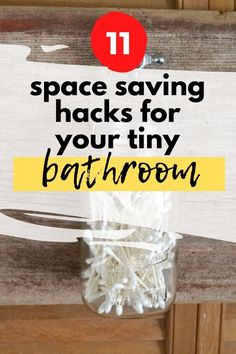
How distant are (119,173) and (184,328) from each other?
204 millimetres

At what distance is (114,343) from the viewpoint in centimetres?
57

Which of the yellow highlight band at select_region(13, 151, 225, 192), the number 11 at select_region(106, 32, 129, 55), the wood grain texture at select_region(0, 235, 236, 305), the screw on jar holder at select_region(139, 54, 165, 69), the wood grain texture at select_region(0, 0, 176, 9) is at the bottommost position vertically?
the wood grain texture at select_region(0, 235, 236, 305)

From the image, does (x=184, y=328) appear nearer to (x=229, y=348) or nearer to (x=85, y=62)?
(x=229, y=348)

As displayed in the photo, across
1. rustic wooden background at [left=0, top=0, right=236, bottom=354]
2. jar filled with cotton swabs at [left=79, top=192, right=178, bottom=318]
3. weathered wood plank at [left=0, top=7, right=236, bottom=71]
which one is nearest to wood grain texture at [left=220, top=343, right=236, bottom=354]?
rustic wooden background at [left=0, top=0, right=236, bottom=354]

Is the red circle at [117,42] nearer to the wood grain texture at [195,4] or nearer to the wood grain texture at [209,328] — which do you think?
the wood grain texture at [195,4]

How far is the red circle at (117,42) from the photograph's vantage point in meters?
0.47

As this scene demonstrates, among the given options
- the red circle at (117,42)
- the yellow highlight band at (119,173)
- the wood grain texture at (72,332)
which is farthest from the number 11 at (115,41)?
the wood grain texture at (72,332)

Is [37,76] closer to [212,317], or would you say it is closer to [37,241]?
[37,241]

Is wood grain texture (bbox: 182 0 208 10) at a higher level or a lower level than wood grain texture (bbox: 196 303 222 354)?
higher

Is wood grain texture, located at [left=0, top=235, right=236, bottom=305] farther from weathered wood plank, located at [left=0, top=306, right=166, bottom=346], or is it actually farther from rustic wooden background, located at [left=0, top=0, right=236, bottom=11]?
rustic wooden background, located at [left=0, top=0, right=236, bottom=11]

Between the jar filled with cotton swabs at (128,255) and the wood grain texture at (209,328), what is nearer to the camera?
the jar filled with cotton swabs at (128,255)

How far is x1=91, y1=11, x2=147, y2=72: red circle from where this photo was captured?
1.55ft

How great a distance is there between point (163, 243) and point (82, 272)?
87 millimetres

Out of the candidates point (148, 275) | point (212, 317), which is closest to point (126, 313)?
point (148, 275)
